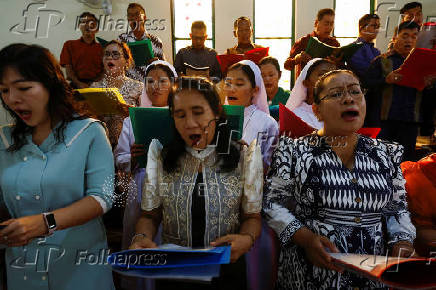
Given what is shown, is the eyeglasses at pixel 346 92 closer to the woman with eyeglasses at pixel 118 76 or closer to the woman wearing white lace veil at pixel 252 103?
the woman wearing white lace veil at pixel 252 103

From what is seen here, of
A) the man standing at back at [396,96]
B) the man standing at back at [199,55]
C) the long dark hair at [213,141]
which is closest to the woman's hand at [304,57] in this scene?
the man standing at back at [396,96]

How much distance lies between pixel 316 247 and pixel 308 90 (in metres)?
1.71

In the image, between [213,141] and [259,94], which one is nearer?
[213,141]

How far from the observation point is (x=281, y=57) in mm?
7512

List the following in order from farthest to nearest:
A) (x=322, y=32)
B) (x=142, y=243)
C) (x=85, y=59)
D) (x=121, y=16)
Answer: (x=121, y=16)
(x=85, y=59)
(x=322, y=32)
(x=142, y=243)

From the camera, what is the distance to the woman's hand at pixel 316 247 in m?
1.28

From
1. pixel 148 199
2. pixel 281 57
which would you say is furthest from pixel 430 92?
pixel 281 57

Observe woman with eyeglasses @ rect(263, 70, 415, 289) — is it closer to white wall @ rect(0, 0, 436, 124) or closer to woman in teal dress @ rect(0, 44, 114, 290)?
woman in teal dress @ rect(0, 44, 114, 290)

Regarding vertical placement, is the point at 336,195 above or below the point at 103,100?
below

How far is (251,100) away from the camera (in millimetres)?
2621

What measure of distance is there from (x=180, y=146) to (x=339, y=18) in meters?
6.99

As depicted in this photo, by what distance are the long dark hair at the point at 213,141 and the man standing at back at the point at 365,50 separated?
275cm

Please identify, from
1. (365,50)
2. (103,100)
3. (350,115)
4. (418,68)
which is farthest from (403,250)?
(365,50)

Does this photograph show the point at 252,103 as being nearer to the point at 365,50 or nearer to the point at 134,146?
the point at 134,146
